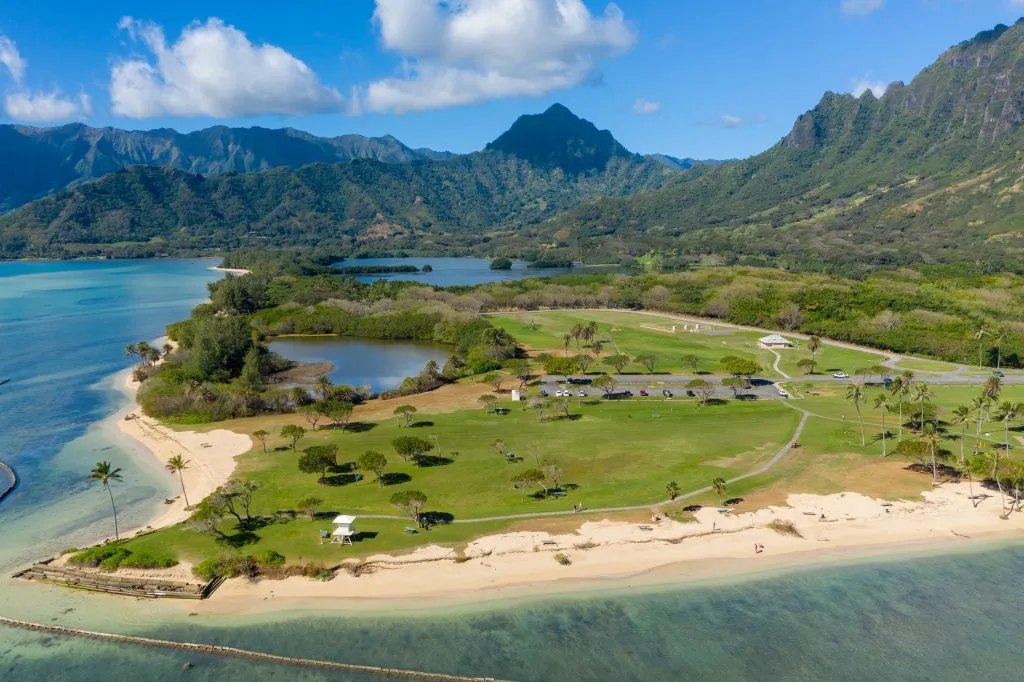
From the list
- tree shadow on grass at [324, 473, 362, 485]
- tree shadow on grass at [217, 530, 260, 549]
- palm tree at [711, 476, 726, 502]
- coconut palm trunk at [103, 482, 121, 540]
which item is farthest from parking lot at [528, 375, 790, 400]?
coconut palm trunk at [103, 482, 121, 540]

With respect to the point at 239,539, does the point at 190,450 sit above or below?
below

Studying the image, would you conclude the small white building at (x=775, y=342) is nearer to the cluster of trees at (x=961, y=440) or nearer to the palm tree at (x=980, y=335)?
the palm tree at (x=980, y=335)

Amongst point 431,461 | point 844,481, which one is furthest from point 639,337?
point 431,461

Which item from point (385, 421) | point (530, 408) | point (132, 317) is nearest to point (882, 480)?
point (530, 408)

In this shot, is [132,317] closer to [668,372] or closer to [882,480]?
[668,372]

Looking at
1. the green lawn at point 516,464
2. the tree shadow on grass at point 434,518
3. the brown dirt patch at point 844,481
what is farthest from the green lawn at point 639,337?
the tree shadow on grass at point 434,518

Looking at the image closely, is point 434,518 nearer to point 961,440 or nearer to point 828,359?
point 961,440

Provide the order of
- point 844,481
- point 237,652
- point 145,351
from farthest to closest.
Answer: point 145,351
point 844,481
point 237,652
